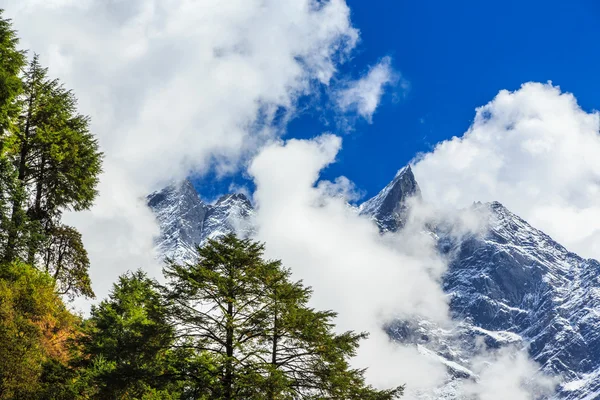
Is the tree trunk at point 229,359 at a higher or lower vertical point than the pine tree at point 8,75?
lower

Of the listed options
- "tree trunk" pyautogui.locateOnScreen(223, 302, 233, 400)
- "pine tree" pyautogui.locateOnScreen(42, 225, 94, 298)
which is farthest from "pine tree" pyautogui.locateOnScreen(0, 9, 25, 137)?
"tree trunk" pyautogui.locateOnScreen(223, 302, 233, 400)

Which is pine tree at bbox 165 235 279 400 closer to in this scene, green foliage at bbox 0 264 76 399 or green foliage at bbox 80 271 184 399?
green foliage at bbox 80 271 184 399

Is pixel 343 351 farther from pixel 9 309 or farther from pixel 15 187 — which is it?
pixel 15 187

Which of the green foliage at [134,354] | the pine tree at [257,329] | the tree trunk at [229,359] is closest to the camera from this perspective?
the tree trunk at [229,359]

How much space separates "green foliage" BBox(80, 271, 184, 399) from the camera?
23062 millimetres

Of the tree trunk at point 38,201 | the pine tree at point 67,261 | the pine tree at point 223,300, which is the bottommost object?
the pine tree at point 223,300

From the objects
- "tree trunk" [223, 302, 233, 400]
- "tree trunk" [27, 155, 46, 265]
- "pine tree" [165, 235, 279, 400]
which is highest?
"tree trunk" [27, 155, 46, 265]

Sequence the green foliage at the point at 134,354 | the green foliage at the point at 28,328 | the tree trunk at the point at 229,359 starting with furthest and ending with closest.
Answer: the green foliage at the point at 28,328 → the green foliage at the point at 134,354 → the tree trunk at the point at 229,359

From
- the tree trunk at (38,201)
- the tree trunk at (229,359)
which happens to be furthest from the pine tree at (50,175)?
the tree trunk at (229,359)

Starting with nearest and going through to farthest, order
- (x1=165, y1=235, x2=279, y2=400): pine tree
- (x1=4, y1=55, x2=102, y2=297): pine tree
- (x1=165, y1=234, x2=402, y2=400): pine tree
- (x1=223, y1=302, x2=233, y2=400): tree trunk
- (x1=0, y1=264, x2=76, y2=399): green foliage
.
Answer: (x1=223, y1=302, x2=233, y2=400): tree trunk
(x1=165, y1=234, x2=402, y2=400): pine tree
(x1=165, y1=235, x2=279, y2=400): pine tree
(x1=0, y1=264, x2=76, y2=399): green foliage
(x1=4, y1=55, x2=102, y2=297): pine tree

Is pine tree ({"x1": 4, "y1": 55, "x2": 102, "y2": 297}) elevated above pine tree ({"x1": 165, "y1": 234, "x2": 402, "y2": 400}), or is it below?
above

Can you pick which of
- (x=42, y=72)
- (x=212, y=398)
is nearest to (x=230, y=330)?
(x=212, y=398)

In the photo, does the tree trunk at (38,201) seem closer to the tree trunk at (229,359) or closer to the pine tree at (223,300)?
the pine tree at (223,300)

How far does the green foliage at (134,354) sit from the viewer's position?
23.1 m
